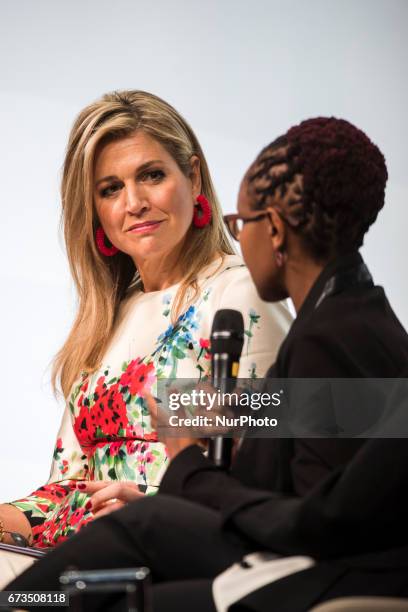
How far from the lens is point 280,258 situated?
1.79m

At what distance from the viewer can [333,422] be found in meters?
1.60

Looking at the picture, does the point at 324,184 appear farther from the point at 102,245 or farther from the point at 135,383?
the point at 102,245

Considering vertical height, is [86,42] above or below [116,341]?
above

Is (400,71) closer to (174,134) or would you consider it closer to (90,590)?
(174,134)

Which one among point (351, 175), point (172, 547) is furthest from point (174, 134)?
point (172, 547)

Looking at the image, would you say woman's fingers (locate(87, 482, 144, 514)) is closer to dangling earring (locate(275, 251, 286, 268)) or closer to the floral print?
the floral print

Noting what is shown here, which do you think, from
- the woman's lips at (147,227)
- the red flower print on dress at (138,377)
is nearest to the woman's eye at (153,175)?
the woman's lips at (147,227)

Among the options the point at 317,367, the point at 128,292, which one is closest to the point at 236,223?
the point at 317,367

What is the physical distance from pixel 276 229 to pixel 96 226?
3.53 feet

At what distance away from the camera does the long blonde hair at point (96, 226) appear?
2.67 meters

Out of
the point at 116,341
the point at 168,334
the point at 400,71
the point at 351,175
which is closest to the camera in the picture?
the point at 351,175

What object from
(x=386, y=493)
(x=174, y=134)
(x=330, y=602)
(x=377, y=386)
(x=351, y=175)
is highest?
(x=174, y=134)

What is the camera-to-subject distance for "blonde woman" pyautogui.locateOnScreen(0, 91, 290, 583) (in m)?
2.48

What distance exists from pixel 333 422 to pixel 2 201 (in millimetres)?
1808
